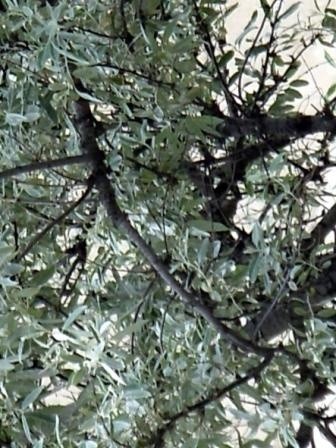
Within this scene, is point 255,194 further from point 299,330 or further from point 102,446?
point 102,446

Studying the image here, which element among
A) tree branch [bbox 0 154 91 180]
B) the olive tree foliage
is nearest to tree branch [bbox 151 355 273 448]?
the olive tree foliage

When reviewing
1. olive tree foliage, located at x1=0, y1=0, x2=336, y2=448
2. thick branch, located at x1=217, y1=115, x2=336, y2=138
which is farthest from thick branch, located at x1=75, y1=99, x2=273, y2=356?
thick branch, located at x1=217, y1=115, x2=336, y2=138

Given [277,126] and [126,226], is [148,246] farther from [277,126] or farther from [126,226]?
[277,126]

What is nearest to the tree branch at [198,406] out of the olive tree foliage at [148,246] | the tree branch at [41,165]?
the olive tree foliage at [148,246]

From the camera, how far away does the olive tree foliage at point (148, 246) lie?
1.76 ft

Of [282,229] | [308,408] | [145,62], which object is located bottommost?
[308,408]

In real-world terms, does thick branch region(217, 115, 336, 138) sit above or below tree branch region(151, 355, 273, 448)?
above

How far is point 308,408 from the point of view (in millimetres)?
595

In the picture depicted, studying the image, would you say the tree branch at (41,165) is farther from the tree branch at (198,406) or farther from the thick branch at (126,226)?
the tree branch at (198,406)

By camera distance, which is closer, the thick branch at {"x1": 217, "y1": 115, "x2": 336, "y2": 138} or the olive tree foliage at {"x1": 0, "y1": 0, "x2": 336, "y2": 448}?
the olive tree foliage at {"x1": 0, "y1": 0, "x2": 336, "y2": 448}

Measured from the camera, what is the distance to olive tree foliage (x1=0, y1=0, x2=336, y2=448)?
54cm

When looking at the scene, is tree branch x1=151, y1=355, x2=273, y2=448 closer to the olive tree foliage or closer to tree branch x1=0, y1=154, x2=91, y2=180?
the olive tree foliage

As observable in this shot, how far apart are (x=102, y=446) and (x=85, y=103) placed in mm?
265

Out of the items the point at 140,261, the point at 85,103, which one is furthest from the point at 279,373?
the point at 85,103
